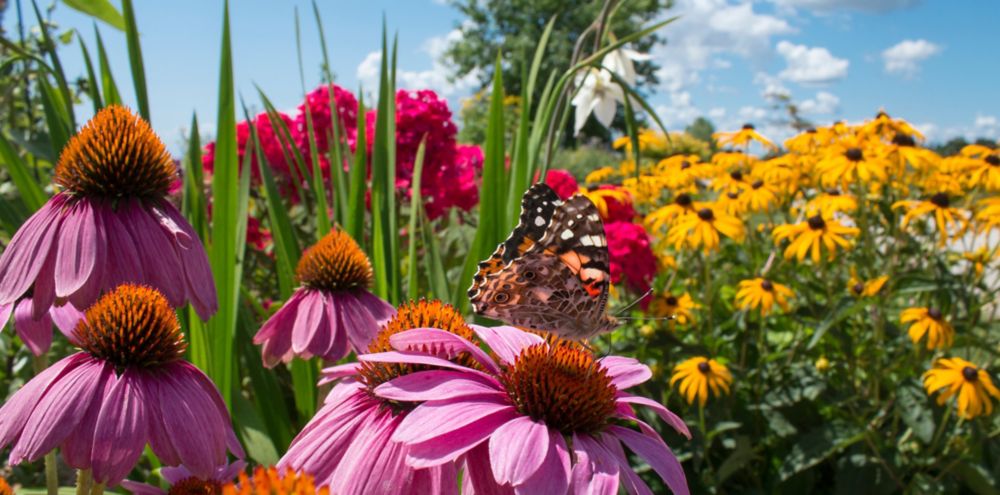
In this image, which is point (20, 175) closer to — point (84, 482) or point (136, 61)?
point (136, 61)

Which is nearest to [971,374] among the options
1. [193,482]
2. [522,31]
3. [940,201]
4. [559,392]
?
[940,201]

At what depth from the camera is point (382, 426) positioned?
2.38 feet

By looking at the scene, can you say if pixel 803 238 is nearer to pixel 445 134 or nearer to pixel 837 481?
pixel 837 481

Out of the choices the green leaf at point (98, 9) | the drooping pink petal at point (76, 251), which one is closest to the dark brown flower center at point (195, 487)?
the drooping pink petal at point (76, 251)

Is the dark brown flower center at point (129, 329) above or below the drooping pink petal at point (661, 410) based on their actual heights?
above

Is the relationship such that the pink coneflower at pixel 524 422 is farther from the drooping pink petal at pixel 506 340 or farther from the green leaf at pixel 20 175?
the green leaf at pixel 20 175

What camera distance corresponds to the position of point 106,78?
1.52 m

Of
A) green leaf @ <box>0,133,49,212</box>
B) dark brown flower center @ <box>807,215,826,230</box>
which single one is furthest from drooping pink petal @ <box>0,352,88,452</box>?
dark brown flower center @ <box>807,215,826,230</box>

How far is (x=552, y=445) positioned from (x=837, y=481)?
208cm

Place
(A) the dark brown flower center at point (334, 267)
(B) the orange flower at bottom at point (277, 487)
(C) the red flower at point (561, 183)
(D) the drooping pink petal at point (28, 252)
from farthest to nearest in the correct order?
(C) the red flower at point (561, 183) < (A) the dark brown flower center at point (334, 267) < (D) the drooping pink petal at point (28, 252) < (B) the orange flower at bottom at point (277, 487)

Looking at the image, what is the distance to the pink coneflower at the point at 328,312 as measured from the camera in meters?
1.21

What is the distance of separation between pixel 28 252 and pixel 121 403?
245 mm

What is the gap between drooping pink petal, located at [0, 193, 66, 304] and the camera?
32.2 inches

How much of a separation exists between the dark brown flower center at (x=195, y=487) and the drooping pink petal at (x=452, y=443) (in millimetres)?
262
